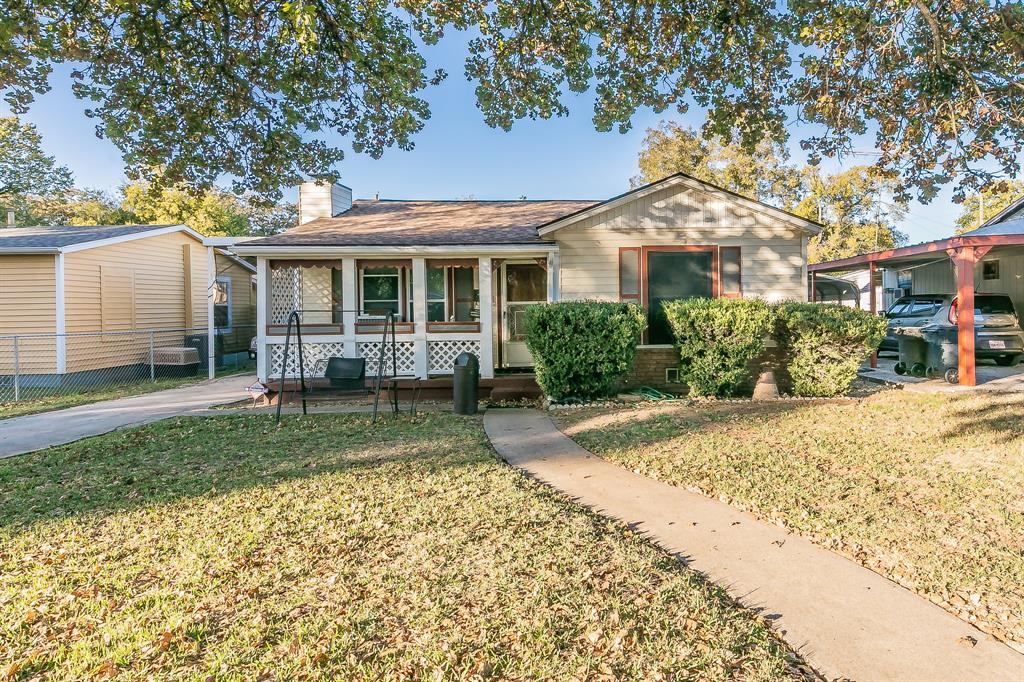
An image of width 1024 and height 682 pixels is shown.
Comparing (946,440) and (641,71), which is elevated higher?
(641,71)

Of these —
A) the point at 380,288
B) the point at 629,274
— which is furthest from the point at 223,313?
the point at 629,274

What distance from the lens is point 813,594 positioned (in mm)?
3160

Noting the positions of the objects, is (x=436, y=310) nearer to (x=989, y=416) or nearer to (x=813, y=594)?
(x=989, y=416)

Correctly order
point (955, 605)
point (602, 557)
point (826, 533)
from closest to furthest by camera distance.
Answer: point (955, 605), point (602, 557), point (826, 533)

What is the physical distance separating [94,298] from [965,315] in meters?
19.3

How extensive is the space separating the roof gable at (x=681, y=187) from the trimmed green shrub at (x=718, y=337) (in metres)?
1.98

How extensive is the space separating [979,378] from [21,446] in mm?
15781

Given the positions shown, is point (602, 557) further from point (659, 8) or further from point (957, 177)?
point (659, 8)

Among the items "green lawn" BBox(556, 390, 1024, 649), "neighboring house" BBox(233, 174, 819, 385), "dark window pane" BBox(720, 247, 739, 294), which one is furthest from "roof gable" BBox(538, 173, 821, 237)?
"green lawn" BBox(556, 390, 1024, 649)

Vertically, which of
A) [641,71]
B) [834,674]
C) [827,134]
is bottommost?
[834,674]

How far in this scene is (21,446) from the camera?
7.37m

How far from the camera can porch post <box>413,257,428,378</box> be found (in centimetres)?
1086

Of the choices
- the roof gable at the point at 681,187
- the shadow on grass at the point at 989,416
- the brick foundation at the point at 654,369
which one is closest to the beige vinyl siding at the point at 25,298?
the roof gable at the point at 681,187

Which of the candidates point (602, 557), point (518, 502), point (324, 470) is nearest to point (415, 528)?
point (518, 502)
